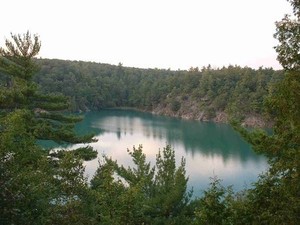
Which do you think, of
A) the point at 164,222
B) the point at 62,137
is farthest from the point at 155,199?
the point at 62,137

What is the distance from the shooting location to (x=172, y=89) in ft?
355

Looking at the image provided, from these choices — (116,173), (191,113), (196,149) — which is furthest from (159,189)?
(191,113)

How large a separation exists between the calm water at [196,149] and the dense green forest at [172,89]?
14.8 meters

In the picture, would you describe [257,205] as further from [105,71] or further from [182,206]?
[105,71]

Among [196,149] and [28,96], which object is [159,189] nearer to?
[28,96]

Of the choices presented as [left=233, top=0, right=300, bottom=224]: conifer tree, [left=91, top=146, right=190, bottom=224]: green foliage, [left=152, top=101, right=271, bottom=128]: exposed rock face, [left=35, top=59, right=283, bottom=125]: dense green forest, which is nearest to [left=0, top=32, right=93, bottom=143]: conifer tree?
[left=91, top=146, right=190, bottom=224]: green foliage

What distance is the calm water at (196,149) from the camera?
3481cm

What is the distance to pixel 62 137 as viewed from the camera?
15211 millimetres

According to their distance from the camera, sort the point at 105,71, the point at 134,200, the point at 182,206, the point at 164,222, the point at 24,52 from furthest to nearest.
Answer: the point at 105,71 → the point at 24,52 → the point at 182,206 → the point at 164,222 → the point at 134,200

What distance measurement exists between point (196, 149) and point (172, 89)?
60181 mm

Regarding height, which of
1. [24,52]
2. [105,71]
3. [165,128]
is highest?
[105,71]

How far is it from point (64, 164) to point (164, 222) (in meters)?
5.46

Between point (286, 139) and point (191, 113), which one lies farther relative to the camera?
point (191, 113)

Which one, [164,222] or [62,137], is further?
[62,137]
